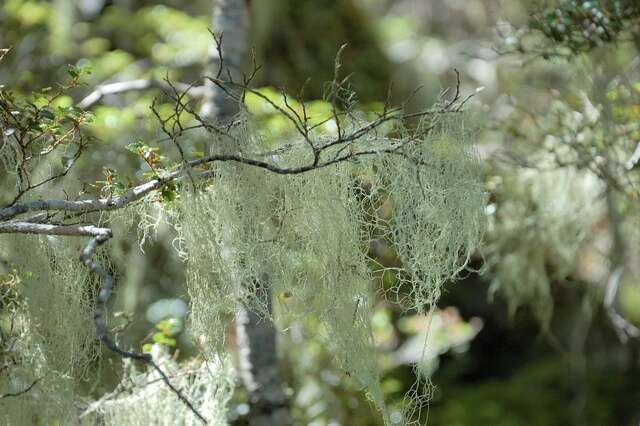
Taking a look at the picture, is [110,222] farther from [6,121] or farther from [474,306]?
[474,306]

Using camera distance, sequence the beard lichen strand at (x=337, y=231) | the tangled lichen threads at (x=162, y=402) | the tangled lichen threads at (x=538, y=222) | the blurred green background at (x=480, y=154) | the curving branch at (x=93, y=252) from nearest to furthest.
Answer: the curving branch at (x=93, y=252)
the beard lichen strand at (x=337, y=231)
the tangled lichen threads at (x=162, y=402)
the blurred green background at (x=480, y=154)
the tangled lichen threads at (x=538, y=222)

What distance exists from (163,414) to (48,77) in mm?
2530

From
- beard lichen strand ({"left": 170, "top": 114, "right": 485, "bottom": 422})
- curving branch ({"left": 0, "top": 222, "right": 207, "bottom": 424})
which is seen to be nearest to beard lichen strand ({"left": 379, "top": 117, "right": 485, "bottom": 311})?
beard lichen strand ({"left": 170, "top": 114, "right": 485, "bottom": 422})

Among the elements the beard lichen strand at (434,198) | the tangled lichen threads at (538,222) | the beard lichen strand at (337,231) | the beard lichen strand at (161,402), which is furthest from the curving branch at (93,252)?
the tangled lichen threads at (538,222)

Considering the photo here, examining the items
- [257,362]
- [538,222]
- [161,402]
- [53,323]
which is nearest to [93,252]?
[53,323]

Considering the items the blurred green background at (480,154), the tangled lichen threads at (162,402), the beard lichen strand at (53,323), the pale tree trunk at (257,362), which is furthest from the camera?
the blurred green background at (480,154)

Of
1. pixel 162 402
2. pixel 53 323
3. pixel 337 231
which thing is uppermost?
pixel 337 231

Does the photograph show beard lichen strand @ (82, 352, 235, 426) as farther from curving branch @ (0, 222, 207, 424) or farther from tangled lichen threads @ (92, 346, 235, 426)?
curving branch @ (0, 222, 207, 424)

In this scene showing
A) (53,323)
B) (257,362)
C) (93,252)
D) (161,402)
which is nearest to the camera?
(93,252)

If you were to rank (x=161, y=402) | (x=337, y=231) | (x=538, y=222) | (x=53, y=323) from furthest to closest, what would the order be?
(x=538, y=222)
(x=161, y=402)
(x=53, y=323)
(x=337, y=231)

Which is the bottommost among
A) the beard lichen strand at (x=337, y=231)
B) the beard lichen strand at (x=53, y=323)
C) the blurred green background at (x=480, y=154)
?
the blurred green background at (x=480, y=154)

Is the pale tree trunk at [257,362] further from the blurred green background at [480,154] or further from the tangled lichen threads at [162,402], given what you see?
the tangled lichen threads at [162,402]

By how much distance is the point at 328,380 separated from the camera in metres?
3.75

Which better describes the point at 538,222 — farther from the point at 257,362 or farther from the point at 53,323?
the point at 53,323
